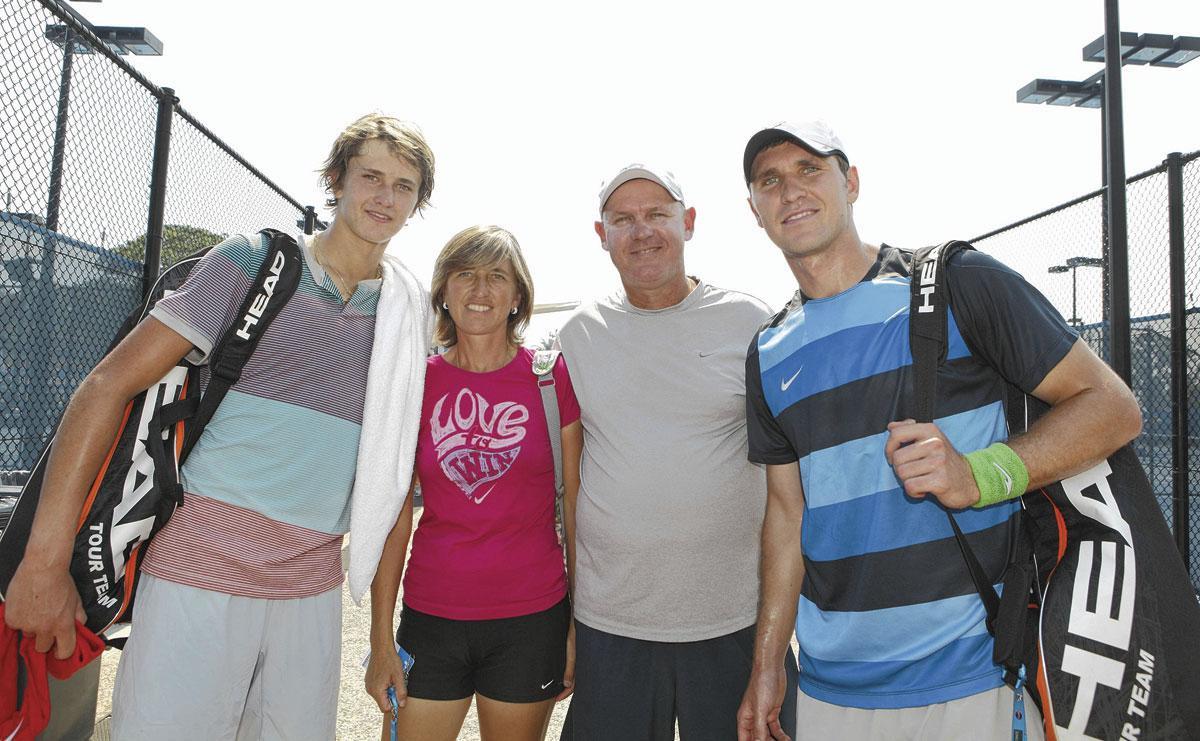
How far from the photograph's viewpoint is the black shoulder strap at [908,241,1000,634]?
1.72 m

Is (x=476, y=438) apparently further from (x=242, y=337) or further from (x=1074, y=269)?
(x=1074, y=269)

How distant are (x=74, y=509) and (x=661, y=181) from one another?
2153mm

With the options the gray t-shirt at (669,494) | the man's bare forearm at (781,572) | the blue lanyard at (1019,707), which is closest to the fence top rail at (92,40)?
the gray t-shirt at (669,494)

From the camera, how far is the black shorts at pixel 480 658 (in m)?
2.52

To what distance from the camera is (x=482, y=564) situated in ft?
8.23

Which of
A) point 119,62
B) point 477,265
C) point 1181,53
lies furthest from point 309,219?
point 1181,53

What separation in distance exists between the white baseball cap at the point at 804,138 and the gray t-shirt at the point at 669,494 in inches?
29.6

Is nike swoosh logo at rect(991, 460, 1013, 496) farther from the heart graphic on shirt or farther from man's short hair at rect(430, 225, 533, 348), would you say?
man's short hair at rect(430, 225, 533, 348)

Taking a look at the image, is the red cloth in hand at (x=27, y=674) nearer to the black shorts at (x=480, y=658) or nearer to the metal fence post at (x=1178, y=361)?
the black shorts at (x=480, y=658)

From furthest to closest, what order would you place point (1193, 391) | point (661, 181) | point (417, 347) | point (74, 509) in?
point (1193, 391) < point (661, 181) < point (417, 347) < point (74, 509)

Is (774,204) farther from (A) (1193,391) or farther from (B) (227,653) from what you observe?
(A) (1193,391)

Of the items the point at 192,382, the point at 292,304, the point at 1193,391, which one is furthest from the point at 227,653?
the point at 1193,391

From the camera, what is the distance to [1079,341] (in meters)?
1.68

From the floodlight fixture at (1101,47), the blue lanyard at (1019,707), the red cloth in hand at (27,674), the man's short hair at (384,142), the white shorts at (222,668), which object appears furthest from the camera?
the floodlight fixture at (1101,47)
